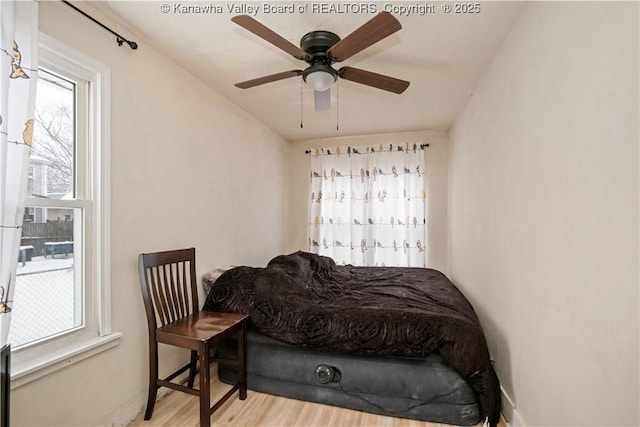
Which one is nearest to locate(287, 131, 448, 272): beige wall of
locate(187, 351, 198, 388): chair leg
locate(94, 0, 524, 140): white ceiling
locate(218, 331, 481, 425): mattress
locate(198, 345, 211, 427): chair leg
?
locate(94, 0, 524, 140): white ceiling

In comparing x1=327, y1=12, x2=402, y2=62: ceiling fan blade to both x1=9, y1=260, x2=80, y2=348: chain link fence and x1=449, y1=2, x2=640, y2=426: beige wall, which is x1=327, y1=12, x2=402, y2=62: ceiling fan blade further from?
x1=9, y1=260, x2=80, y2=348: chain link fence

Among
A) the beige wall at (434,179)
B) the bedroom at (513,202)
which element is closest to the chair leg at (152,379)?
the bedroom at (513,202)

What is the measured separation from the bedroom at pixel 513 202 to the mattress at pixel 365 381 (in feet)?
1.15

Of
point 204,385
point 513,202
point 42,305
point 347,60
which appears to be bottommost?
point 204,385

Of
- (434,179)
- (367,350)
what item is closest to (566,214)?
(367,350)

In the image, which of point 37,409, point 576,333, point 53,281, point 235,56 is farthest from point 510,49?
point 37,409

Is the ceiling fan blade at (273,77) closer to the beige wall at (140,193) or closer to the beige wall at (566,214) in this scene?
the beige wall at (140,193)

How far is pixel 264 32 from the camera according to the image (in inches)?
56.8

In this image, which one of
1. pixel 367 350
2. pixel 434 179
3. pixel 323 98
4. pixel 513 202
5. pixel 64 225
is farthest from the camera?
pixel 434 179

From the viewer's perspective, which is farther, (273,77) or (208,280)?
(208,280)

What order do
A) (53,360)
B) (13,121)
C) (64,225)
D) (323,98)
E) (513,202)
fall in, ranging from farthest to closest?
(323,98)
(513,202)
(64,225)
(53,360)
(13,121)

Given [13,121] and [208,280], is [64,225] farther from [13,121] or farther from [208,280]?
[208,280]

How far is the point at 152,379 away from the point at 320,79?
2087 mm

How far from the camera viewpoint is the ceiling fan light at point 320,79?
5.69 ft
